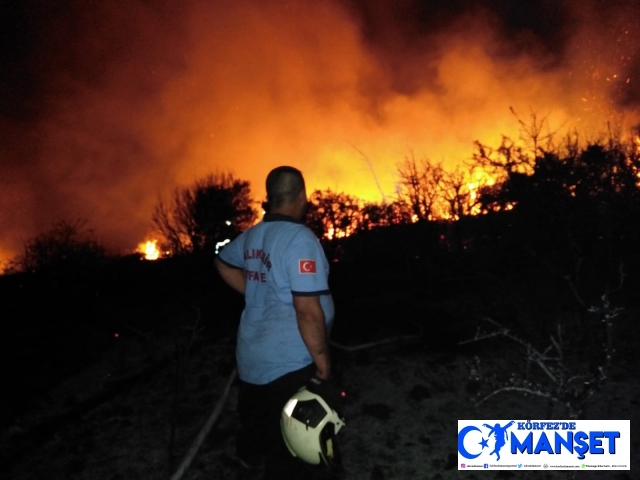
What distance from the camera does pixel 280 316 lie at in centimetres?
226

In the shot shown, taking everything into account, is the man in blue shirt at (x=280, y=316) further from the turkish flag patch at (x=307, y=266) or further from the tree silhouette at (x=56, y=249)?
the tree silhouette at (x=56, y=249)

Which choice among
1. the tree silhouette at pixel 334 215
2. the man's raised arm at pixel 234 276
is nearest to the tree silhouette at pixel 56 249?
the tree silhouette at pixel 334 215

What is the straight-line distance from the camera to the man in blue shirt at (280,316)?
211 centimetres

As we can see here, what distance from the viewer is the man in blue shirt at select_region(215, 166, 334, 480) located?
2.11m

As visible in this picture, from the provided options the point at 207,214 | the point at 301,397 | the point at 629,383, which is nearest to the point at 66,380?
the point at 301,397

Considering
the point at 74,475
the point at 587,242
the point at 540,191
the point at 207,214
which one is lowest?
the point at 74,475

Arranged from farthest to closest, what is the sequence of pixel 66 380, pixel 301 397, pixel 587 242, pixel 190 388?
pixel 587 242 → pixel 66 380 → pixel 190 388 → pixel 301 397

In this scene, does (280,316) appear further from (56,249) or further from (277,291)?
(56,249)

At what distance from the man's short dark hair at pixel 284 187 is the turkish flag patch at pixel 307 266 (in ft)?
1.36

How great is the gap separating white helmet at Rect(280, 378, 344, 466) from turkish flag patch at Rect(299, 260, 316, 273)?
1.87 ft

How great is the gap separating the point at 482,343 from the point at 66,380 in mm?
5540

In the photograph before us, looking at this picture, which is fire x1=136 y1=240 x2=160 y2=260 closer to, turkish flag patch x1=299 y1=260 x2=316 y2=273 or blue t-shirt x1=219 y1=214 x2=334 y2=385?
blue t-shirt x1=219 y1=214 x2=334 y2=385

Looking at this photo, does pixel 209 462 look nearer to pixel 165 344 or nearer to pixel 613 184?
pixel 165 344

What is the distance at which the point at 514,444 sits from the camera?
337 cm
